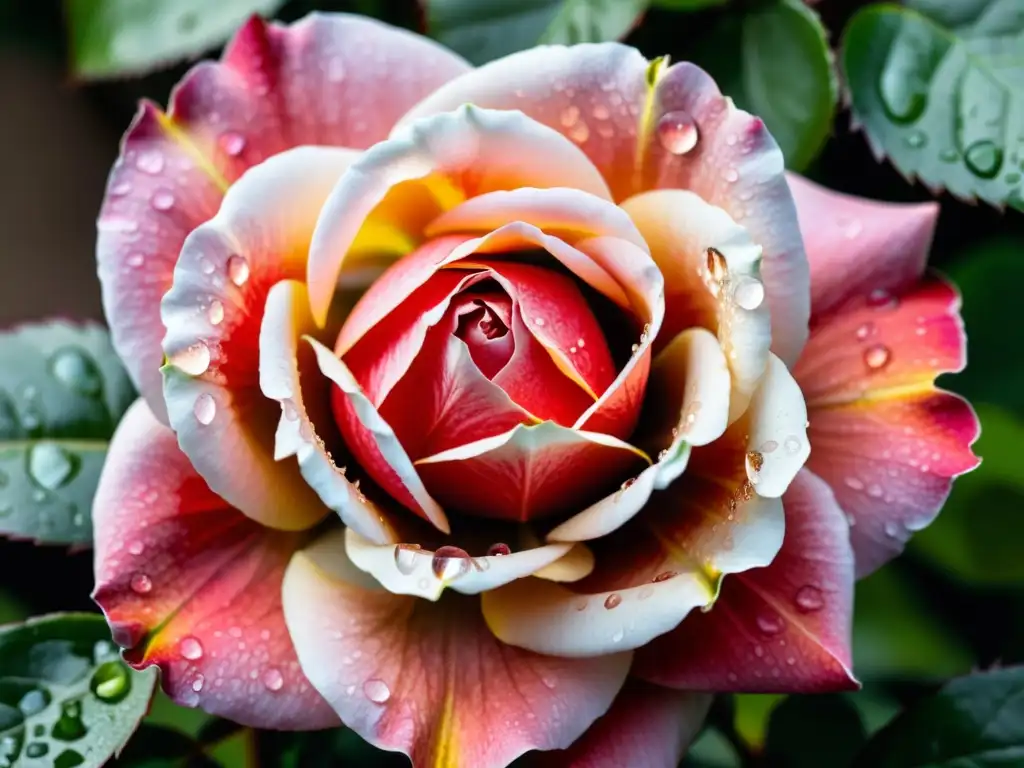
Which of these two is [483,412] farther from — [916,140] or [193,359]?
[916,140]

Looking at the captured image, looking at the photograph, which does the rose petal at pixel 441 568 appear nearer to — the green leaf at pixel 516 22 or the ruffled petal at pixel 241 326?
the ruffled petal at pixel 241 326

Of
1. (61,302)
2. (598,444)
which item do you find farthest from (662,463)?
(61,302)

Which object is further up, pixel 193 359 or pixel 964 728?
pixel 193 359

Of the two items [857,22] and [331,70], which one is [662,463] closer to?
[331,70]

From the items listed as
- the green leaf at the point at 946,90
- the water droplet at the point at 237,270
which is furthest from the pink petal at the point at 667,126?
the green leaf at the point at 946,90

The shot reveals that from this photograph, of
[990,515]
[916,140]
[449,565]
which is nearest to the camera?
[449,565]

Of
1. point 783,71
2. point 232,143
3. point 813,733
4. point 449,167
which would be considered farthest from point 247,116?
point 813,733
